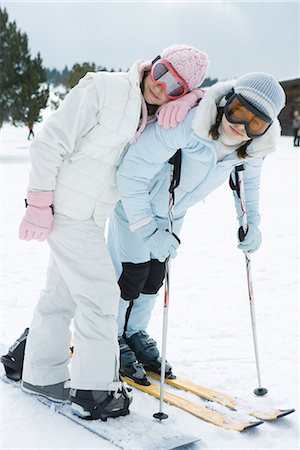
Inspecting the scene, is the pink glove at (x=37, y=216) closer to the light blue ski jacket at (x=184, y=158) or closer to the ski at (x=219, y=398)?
the light blue ski jacket at (x=184, y=158)

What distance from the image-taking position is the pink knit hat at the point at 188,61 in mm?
2676

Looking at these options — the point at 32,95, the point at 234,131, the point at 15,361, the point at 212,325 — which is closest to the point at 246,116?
the point at 234,131

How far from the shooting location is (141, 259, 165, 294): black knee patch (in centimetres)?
327

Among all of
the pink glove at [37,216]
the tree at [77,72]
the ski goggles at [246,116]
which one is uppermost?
the tree at [77,72]

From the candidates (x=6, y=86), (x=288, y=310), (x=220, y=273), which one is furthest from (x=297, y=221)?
(x=6, y=86)

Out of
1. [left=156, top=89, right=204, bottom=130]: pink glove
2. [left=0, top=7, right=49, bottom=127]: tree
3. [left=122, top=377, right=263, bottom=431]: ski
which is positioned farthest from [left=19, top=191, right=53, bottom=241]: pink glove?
[left=0, top=7, right=49, bottom=127]: tree

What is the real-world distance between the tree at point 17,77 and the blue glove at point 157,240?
2176 cm

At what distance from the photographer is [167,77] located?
2637 millimetres

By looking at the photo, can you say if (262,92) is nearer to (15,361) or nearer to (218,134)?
(218,134)

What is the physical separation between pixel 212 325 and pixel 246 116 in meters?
2.33

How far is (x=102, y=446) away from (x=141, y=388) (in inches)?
26.9

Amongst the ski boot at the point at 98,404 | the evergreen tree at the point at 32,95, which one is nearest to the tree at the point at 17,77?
the evergreen tree at the point at 32,95

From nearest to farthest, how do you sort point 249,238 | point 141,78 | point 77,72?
point 141,78
point 249,238
point 77,72

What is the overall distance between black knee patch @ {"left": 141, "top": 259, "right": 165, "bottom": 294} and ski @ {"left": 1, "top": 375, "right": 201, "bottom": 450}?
760 mm
